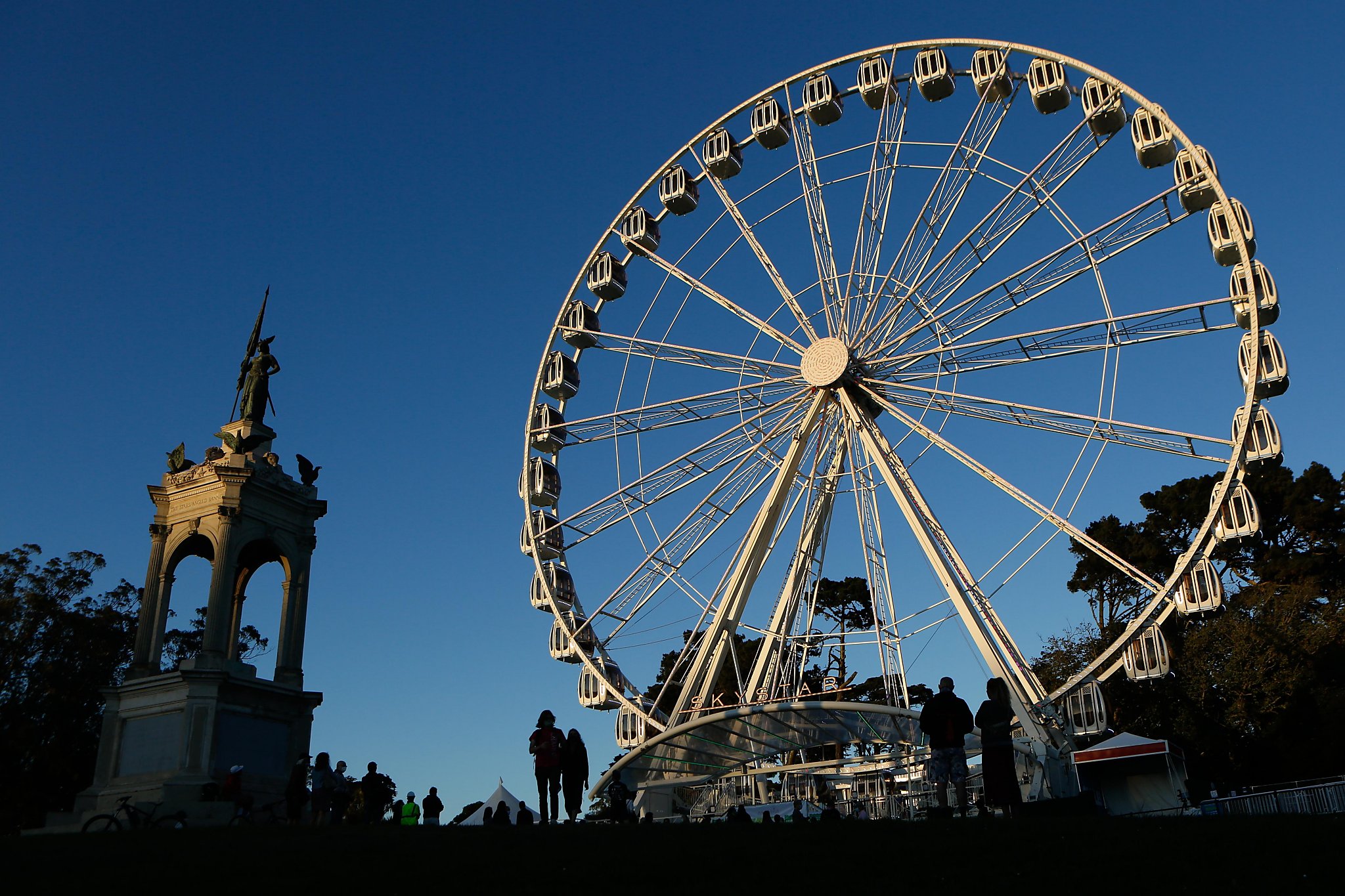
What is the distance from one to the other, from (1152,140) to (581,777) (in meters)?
19.2

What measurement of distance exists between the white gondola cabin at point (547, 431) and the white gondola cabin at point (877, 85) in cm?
1158

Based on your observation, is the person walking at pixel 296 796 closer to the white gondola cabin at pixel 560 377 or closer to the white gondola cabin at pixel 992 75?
the white gondola cabin at pixel 560 377

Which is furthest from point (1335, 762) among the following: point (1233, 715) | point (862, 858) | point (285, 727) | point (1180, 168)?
point (862, 858)

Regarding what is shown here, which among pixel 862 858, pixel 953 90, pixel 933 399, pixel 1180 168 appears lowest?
pixel 862 858

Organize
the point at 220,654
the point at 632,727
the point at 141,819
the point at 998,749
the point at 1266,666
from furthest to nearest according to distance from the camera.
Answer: the point at 1266,666 → the point at 632,727 → the point at 220,654 → the point at 141,819 → the point at 998,749

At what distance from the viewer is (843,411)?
1150 inches

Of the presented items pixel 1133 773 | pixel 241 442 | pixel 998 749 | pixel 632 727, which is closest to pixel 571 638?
pixel 632 727

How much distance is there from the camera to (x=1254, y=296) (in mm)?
25797

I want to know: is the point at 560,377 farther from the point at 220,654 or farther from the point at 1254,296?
the point at 1254,296

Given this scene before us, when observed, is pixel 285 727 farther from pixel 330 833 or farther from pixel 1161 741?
pixel 1161 741

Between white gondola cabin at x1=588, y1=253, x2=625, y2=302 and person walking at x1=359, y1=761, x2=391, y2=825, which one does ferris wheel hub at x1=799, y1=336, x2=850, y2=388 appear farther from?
person walking at x1=359, y1=761, x2=391, y2=825

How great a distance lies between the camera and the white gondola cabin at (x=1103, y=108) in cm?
2814

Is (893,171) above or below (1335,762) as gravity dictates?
above

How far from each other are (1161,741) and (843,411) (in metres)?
13.1
